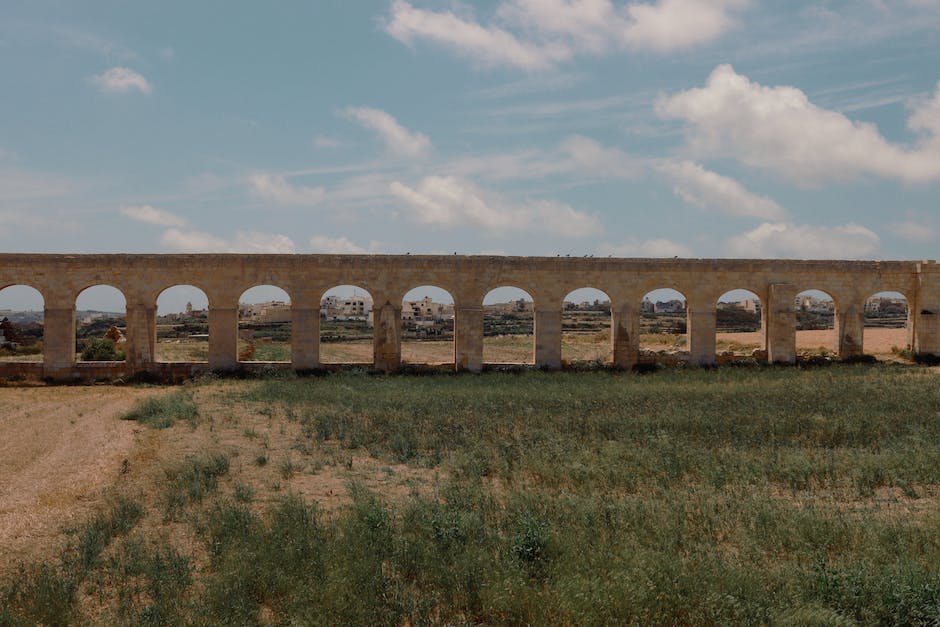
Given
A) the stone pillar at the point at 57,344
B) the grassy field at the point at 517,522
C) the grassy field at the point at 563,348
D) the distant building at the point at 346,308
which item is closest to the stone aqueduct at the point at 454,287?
the stone pillar at the point at 57,344

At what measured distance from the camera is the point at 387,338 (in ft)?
67.6

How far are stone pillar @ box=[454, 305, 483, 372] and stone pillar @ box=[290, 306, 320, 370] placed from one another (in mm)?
4263

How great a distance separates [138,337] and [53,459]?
10861 millimetres

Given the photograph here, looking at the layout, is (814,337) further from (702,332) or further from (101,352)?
(101,352)

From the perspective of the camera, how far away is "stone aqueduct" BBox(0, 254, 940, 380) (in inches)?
793

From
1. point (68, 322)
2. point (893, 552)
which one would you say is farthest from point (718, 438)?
point (68, 322)

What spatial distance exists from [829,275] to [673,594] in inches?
778

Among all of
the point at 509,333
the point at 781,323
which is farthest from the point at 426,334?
the point at 781,323

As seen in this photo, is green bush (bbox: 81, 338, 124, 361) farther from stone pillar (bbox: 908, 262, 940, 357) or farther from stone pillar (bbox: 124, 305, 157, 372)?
stone pillar (bbox: 908, 262, 940, 357)

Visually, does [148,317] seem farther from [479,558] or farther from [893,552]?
[893,552]

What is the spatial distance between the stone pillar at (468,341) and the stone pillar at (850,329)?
11.6m

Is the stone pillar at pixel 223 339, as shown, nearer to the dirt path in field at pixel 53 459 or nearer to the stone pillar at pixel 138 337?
the stone pillar at pixel 138 337

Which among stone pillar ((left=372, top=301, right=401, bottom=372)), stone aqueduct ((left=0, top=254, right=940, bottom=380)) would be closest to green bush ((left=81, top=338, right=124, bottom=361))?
stone aqueduct ((left=0, top=254, right=940, bottom=380))

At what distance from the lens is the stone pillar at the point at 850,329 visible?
21547 mm
